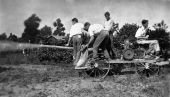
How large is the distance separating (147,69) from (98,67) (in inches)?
79.8

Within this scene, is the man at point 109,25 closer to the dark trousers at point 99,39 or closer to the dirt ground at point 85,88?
the dark trousers at point 99,39

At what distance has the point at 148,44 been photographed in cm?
1088

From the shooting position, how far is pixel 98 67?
999 cm

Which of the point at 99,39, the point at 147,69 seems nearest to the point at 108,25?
the point at 99,39

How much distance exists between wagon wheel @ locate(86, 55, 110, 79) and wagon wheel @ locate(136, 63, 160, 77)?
1.33 meters

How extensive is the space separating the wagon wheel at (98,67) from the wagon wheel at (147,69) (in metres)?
1.33

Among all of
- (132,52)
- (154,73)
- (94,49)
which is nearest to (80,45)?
(94,49)

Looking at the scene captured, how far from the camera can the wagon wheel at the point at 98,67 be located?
992cm

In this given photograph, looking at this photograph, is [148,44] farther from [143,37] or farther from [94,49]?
[94,49]

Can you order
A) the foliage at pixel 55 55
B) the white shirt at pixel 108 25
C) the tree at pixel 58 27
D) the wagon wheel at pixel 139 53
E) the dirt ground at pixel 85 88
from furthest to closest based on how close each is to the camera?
the tree at pixel 58 27 → the foliage at pixel 55 55 → the wagon wheel at pixel 139 53 → the white shirt at pixel 108 25 → the dirt ground at pixel 85 88

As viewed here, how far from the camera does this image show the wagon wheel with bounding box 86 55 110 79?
391 inches

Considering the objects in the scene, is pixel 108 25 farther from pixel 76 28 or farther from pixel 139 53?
pixel 139 53

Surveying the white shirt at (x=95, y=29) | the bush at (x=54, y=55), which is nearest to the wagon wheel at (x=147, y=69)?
the white shirt at (x=95, y=29)

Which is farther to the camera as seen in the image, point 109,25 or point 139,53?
point 139,53
